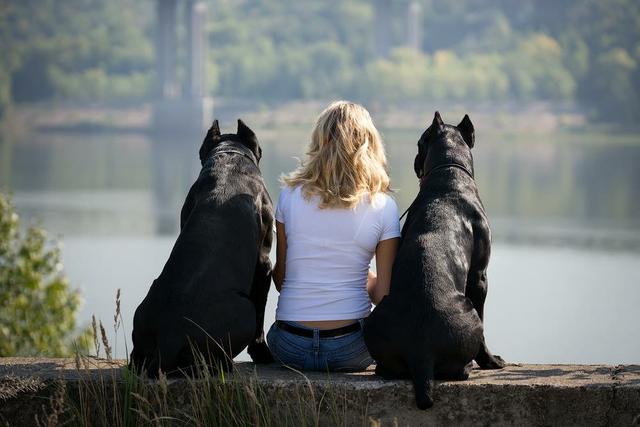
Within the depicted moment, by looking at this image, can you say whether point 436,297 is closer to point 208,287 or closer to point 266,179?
point 208,287

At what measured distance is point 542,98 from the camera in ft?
159

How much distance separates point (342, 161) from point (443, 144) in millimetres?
363

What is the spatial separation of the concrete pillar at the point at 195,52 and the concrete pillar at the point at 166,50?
0.90 meters

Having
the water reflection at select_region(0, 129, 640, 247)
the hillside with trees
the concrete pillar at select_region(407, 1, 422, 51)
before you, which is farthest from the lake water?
the concrete pillar at select_region(407, 1, 422, 51)

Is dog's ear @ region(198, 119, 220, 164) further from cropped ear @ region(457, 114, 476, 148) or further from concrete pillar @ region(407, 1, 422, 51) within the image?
concrete pillar @ region(407, 1, 422, 51)

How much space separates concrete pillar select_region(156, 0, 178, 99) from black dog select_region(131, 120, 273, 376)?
4495cm

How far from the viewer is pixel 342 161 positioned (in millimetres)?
2926

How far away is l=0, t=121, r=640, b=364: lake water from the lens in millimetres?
12352

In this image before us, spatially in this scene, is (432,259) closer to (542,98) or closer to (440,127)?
(440,127)

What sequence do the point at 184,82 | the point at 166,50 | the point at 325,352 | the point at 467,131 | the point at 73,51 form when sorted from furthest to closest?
the point at 73,51 < the point at 184,82 < the point at 166,50 < the point at 467,131 < the point at 325,352

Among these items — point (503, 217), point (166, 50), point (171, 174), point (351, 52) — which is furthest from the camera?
point (351, 52)

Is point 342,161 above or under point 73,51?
under

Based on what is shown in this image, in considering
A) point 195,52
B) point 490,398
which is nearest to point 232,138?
point 490,398

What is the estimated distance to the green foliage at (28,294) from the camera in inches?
243
